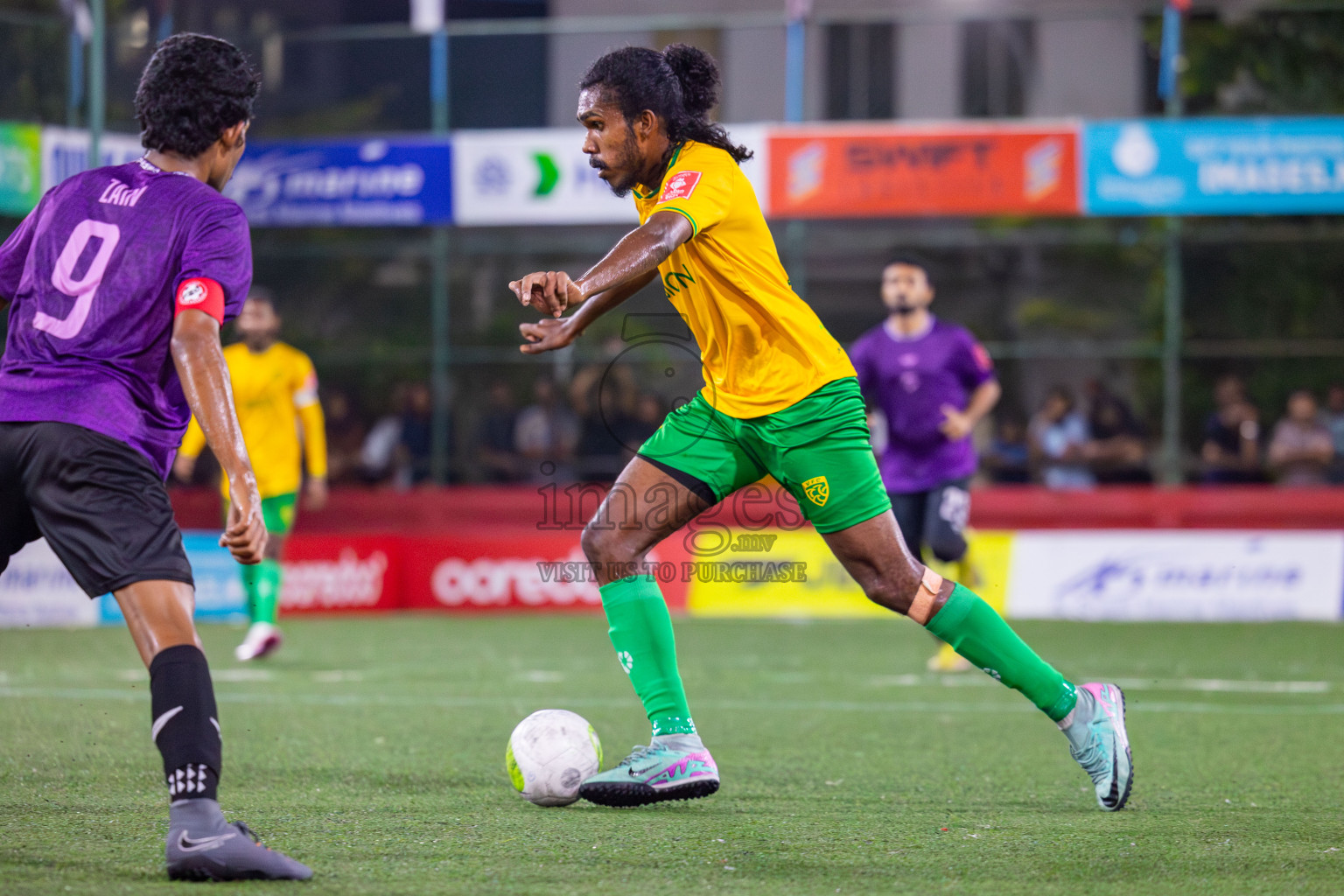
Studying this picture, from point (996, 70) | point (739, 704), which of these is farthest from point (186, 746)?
point (996, 70)

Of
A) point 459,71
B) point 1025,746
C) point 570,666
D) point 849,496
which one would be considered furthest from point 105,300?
point 459,71

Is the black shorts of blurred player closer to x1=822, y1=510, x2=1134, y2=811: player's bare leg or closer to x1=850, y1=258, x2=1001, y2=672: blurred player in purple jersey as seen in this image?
x1=850, y1=258, x2=1001, y2=672: blurred player in purple jersey

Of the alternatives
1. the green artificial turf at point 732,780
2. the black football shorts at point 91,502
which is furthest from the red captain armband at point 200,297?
the green artificial turf at point 732,780

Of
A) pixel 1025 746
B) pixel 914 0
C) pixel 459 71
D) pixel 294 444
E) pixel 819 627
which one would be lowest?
pixel 819 627

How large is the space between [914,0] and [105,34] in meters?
9.57

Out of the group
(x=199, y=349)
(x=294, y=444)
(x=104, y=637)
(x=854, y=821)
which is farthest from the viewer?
(x=104, y=637)

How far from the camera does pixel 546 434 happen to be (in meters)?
16.0

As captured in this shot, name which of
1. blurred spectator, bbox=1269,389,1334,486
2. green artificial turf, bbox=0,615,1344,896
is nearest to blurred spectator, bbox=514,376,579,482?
green artificial turf, bbox=0,615,1344,896

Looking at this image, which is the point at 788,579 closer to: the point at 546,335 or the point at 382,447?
the point at 382,447

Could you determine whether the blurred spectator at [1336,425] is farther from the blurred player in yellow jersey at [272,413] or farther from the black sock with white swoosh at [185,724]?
the black sock with white swoosh at [185,724]

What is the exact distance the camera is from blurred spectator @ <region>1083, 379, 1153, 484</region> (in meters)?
15.5

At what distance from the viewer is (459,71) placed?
16516 mm

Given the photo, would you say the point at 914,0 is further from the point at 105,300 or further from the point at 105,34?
the point at 105,300

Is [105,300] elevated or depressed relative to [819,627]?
Answer: elevated
